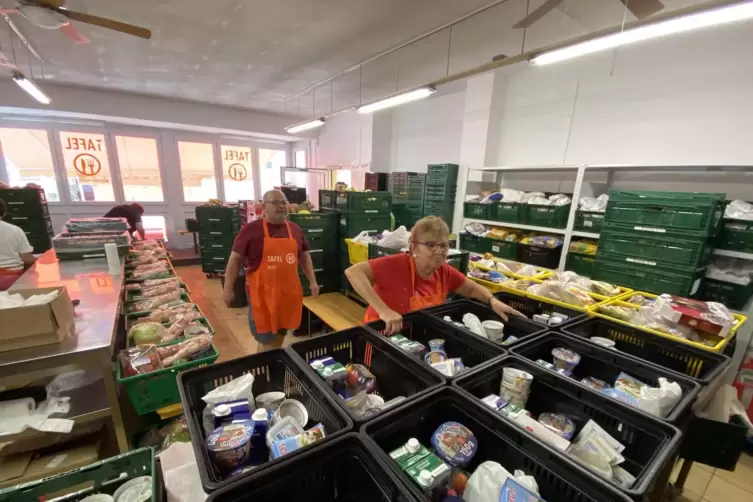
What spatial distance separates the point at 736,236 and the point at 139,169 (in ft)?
31.6

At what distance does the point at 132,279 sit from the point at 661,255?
4.20 metres

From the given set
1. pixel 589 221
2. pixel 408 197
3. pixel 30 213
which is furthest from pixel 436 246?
pixel 30 213

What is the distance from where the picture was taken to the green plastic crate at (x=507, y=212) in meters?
3.59

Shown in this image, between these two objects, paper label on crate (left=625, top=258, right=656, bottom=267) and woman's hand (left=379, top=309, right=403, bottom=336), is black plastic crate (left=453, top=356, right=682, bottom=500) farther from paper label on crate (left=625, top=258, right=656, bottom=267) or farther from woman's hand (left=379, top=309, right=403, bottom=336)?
paper label on crate (left=625, top=258, right=656, bottom=267)

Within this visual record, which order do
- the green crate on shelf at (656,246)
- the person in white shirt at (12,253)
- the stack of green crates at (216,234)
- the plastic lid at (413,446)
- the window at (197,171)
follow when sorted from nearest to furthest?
the plastic lid at (413,446) < the green crate on shelf at (656,246) < the person in white shirt at (12,253) < the stack of green crates at (216,234) < the window at (197,171)

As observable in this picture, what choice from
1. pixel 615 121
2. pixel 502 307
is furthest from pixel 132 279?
pixel 615 121

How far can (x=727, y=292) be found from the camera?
252 centimetres

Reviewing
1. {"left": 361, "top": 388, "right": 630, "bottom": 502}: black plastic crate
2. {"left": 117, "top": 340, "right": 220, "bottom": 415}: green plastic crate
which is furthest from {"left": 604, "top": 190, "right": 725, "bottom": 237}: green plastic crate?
{"left": 117, "top": 340, "right": 220, "bottom": 415}: green plastic crate

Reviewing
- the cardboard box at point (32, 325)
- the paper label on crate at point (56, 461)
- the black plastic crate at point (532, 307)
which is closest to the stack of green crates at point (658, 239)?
the black plastic crate at point (532, 307)

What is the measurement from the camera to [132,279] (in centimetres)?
245

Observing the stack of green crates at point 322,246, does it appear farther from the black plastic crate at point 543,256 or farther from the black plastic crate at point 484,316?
the black plastic crate at point 484,316

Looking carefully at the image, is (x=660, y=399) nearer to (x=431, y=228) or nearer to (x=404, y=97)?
(x=431, y=228)

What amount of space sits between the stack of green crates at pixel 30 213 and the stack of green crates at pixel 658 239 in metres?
7.47

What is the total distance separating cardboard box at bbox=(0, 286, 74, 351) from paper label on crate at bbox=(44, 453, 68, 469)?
523 millimetres
